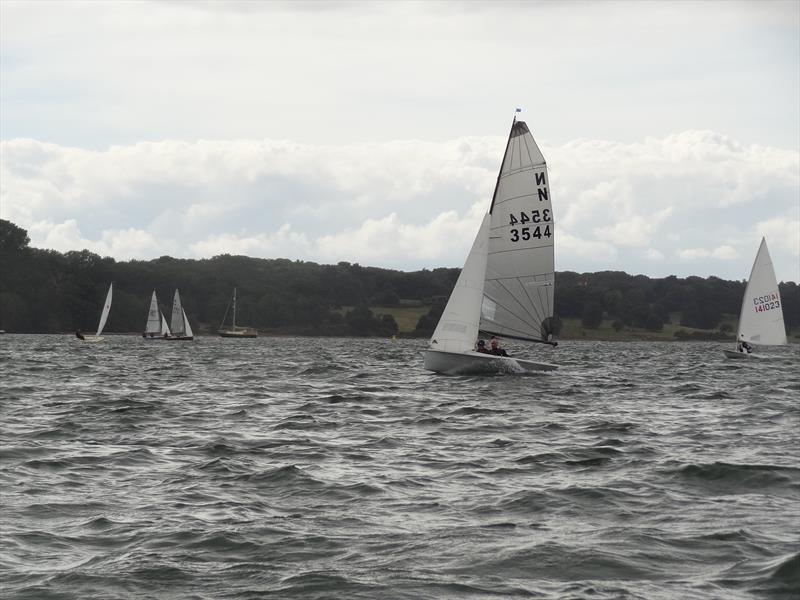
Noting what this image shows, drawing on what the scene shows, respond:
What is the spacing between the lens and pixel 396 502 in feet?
45.1

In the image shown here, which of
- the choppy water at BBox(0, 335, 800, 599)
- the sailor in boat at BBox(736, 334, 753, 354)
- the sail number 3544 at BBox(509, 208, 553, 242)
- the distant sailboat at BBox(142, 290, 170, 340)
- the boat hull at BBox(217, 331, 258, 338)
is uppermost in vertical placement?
the sail number 3544 at BBox(509, 208, 553, 242)

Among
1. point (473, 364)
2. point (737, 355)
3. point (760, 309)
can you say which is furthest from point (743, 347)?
point (473, 364)

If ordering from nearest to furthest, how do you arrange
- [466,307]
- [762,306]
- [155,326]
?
[466,307], [762,306], [155,326]

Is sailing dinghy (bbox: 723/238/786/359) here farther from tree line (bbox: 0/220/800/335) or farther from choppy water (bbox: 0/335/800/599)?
tree line (bbox: 0/220/800/335)

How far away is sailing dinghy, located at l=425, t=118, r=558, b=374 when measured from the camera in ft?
137

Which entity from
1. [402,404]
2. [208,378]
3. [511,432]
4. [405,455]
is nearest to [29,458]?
[405,455]

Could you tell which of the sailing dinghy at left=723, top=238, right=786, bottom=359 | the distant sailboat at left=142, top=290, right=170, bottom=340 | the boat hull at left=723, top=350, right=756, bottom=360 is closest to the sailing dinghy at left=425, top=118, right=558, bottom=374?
the boat hull at left=723, top=350, right=756, bottom=360

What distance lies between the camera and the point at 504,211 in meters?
43.0

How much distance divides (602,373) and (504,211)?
12.7 meters

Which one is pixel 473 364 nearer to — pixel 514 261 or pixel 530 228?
pixel 514 261

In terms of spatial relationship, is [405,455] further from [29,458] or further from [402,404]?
[402,404]

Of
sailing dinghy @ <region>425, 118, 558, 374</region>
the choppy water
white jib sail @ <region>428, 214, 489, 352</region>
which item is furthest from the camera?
sailing dinghy @ <region>425, 118, 558, 374</region>

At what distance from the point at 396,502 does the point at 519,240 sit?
98.0ft

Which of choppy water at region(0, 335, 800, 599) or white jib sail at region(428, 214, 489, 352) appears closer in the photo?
choppy water at region(0, 335, 800, 599)
